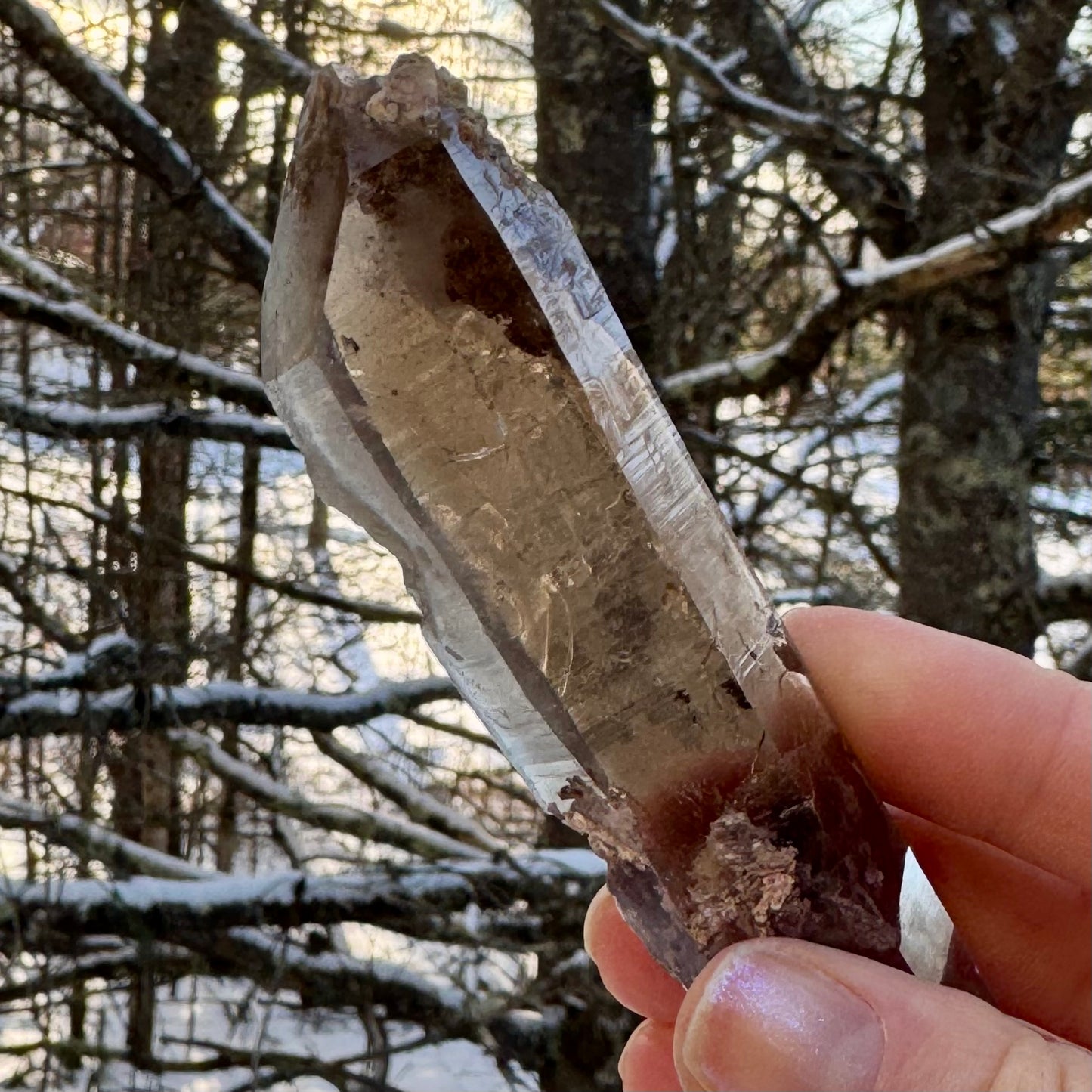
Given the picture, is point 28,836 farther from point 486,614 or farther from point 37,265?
point 486,614

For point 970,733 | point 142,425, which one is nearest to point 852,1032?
point 970,733

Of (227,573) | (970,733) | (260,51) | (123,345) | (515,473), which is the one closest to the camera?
(515,473)

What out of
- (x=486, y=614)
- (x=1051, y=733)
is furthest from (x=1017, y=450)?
(x=486, y=614)

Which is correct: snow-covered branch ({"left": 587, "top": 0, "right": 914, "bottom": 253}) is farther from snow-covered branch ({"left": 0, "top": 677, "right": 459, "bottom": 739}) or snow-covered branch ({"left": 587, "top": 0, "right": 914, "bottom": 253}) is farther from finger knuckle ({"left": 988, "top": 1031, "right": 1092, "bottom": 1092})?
finger knuckle ({"left": 988, "top": 1031, "right": 1092, "bottom": 1092})

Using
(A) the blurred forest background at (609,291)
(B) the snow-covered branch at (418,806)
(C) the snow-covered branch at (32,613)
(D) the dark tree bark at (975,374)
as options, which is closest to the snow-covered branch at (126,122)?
(A) the blurred forest background at (609,291)

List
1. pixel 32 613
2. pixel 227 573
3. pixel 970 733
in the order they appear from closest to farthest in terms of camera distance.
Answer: pixel 970 733
pixel 32 613
pixel 227 573

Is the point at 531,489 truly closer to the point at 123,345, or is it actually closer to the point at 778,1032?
the point at 778,1032

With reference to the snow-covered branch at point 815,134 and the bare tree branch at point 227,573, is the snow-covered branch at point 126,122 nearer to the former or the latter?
the bare tree branch at point 227,573
